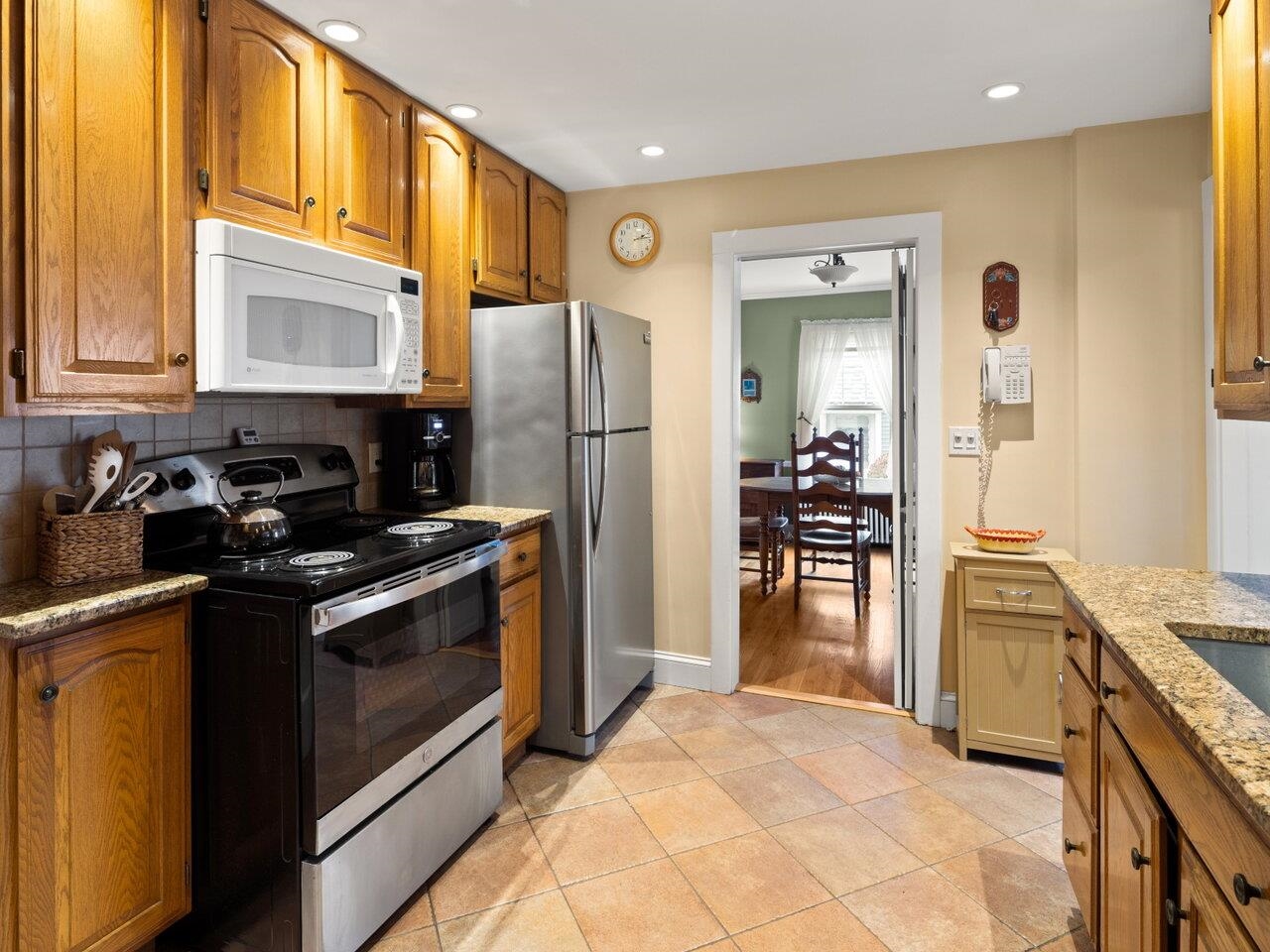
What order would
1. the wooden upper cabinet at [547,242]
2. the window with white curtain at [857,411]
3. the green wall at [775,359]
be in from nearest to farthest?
1. the wooden upper cabinet at [547,242]
2. the window with white curtain at [857,411]
3. the green wall at [775,359]

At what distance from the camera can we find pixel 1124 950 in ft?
4.39

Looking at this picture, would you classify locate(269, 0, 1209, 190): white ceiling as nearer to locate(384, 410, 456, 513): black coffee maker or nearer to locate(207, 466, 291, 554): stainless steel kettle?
locate(384, 410, 456, 513): black coffee maker

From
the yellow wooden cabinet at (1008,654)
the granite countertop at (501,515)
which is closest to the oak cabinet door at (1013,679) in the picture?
the yellow wooden cabinet at (1008,654)

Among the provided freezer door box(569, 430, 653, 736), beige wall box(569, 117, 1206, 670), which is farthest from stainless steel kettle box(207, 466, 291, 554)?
beige wall box(569, 117, 1206, 670)

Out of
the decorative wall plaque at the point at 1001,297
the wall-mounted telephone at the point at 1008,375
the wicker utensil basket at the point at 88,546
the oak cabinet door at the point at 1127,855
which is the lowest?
the oak cabinet door at the point at 1127,855

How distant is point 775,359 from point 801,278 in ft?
3.69

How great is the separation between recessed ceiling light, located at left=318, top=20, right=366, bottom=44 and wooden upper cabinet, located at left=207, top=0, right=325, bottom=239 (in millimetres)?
58

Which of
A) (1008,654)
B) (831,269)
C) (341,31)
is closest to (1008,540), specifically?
(1008,654)

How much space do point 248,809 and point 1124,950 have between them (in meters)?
1.79

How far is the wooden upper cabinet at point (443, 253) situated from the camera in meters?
2.59

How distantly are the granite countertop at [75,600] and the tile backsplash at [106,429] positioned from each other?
0.47 feet

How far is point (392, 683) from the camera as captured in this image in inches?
74.5

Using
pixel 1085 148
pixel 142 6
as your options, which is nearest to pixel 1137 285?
pixel 1085 148

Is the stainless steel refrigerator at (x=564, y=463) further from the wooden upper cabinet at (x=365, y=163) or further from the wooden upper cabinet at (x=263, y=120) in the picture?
the wooden upper cabinet at (x=263, y=120)
